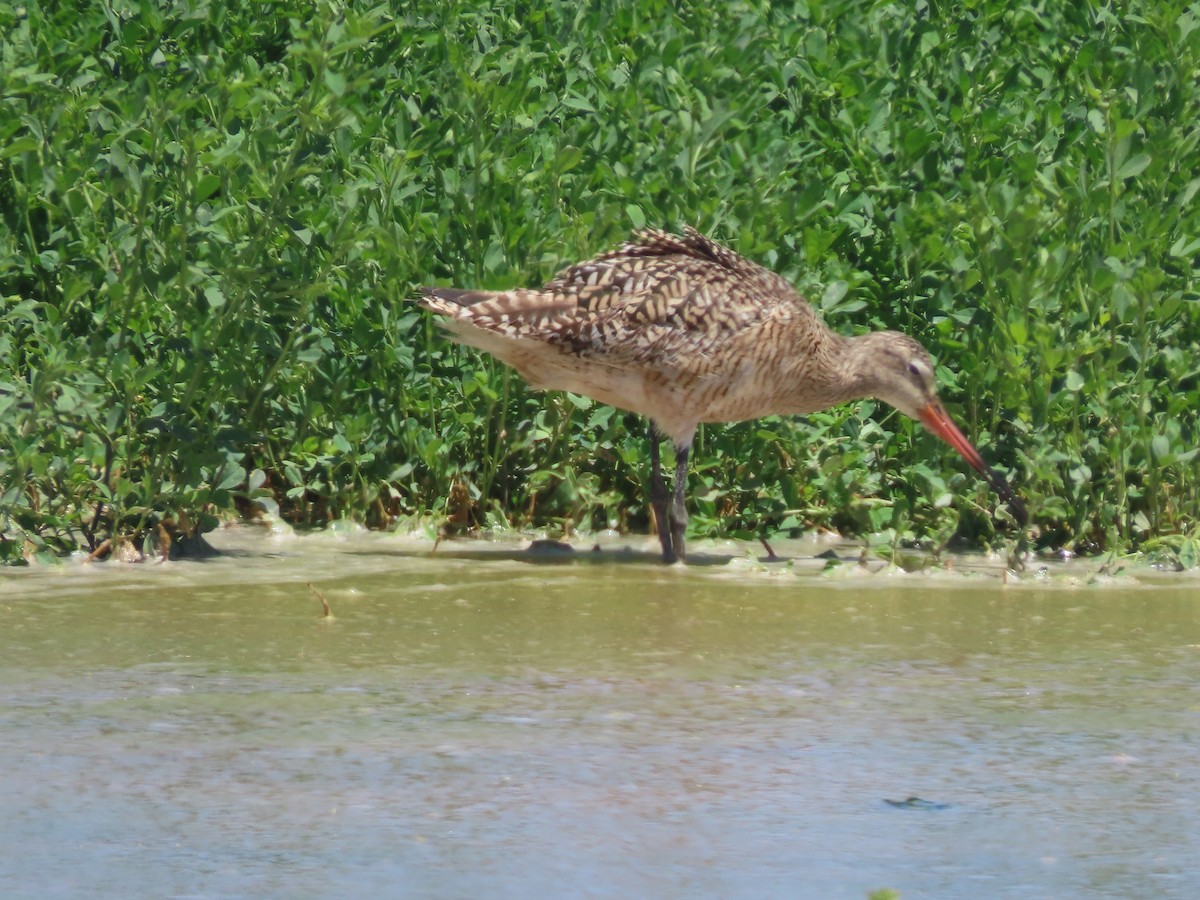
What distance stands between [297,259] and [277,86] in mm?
1628

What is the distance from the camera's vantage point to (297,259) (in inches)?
301

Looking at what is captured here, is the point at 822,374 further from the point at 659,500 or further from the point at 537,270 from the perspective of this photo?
the point at 537,270

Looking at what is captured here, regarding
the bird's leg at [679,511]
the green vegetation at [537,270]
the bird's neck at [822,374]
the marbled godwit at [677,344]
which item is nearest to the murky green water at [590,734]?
the bird's leg at [679,511]

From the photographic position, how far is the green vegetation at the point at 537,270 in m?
7.18

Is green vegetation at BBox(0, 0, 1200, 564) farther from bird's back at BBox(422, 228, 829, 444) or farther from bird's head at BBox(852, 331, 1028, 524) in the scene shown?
bird's back at BBox(422, 228, 829, 444)

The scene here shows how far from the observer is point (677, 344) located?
24.7 ft

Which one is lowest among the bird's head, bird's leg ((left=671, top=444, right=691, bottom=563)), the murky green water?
the murky green water

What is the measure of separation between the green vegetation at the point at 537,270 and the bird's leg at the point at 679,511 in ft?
1.05

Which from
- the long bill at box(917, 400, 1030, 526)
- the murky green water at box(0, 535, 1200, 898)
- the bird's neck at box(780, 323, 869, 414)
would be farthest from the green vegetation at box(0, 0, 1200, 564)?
the murky green water at box(0, 535, 1200, 898)

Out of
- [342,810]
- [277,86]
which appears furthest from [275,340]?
[342,810]

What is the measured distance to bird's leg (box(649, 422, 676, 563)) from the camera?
7598 millimetres

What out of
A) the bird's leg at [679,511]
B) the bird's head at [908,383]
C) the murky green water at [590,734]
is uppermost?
the bird's head at [908,383]

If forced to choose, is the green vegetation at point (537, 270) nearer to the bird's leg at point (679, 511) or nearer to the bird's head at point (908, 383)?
the bird's head at point (908, 383)

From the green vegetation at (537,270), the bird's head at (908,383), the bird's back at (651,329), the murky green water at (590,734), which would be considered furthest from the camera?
the bird's head at (908,383)
